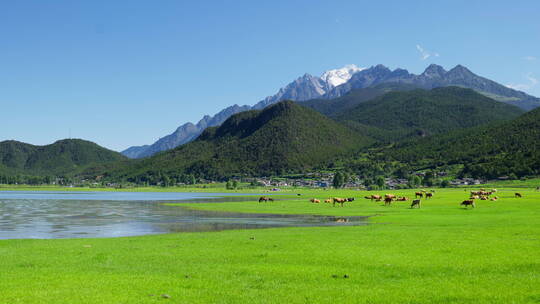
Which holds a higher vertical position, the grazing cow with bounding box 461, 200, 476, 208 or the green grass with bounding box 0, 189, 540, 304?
the grazing cow with bounding box 461, 200, 476, 208

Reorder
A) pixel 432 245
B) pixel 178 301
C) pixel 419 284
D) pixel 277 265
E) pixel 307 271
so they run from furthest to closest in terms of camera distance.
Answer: pixel 432 245 < pixel 277 265 < pixel 307 271 < pixel 419 284 < pixel 178 301

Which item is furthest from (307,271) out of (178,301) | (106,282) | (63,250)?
(63,250)

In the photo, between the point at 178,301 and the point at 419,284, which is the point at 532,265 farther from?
the point at 178,301

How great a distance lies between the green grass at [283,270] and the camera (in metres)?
17.2

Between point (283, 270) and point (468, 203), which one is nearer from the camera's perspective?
point (283, 270)

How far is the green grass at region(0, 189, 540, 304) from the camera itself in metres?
17.2

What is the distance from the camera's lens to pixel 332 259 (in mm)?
24797

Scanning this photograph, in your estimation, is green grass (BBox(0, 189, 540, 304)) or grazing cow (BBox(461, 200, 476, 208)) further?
grazing cow (BBox(461, 200, 476, 208))

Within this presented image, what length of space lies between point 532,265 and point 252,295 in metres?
13.8

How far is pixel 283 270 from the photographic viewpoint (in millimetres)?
22094

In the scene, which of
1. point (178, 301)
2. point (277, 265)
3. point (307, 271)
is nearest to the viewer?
point (178, 301)

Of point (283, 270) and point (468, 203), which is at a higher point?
point (468, 203)

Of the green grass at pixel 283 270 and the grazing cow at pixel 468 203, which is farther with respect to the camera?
the grazing cow at pixel 468 203

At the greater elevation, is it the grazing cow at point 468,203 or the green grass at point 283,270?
the grazing cow at point 468,203
